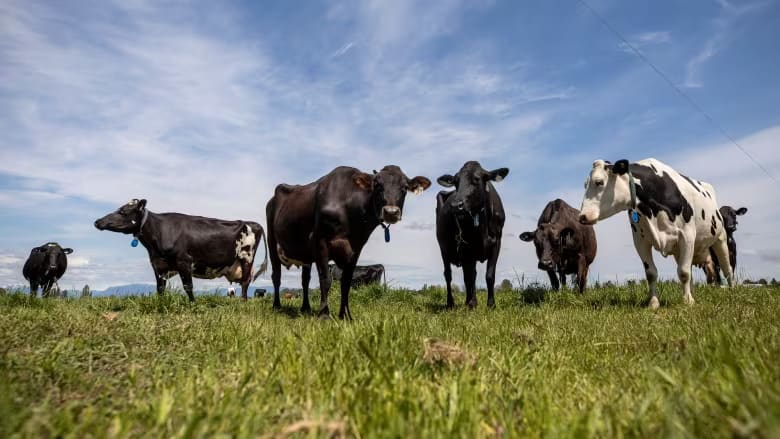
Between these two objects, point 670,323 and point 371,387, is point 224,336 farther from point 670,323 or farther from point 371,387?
point 670,323

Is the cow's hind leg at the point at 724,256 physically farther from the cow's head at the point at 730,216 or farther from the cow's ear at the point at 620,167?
the cow's head at the point at 730,216

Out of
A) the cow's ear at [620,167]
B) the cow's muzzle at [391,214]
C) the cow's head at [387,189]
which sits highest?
the cow's ear at [620,167]

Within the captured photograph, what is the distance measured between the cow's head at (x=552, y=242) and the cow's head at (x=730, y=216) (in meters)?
8.97

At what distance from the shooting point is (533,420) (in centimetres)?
219

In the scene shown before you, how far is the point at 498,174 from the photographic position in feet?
31.1

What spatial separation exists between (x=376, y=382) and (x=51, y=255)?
2093 cm

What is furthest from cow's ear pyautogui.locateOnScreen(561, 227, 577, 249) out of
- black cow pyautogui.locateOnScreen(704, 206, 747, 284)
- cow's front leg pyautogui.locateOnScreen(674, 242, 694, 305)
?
black cow pyautogui.locateOnScreen(704, 206, 747, 284)

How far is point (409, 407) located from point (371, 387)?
0.32m

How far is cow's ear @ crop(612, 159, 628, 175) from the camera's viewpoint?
8.35 meters

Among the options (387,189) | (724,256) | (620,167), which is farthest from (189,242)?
(724,256)

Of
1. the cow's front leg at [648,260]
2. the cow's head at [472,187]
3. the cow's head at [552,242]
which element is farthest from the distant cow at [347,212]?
the cow's head at [552,242]

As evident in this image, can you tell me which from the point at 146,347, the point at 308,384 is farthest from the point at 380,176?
the point at 308,384

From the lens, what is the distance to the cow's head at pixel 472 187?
8.86m

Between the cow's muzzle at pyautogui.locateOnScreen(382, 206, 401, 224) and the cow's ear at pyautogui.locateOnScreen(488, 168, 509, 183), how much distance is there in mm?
2814
